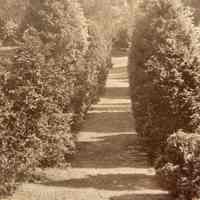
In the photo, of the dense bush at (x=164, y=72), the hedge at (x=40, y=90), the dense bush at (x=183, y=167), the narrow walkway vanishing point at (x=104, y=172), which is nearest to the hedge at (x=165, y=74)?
the dense bush at (x=164, y=72)

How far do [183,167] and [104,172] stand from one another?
3.77m

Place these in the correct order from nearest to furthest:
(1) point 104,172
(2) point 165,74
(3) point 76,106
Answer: (2) point 165,74 < (1) point 104,172 < (3) point 76,106

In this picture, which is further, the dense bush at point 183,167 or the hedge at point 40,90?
the hedge at point 40,90

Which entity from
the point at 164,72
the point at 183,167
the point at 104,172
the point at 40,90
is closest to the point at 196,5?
the point at 164,72

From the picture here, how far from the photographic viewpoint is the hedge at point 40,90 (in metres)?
13.0

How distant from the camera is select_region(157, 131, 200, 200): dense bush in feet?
38.3

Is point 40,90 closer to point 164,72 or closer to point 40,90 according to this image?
point 40,90

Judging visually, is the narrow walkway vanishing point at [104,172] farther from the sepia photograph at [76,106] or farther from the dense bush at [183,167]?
the dense bush at [183,167]

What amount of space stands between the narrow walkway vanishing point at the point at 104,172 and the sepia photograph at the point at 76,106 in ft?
0.10

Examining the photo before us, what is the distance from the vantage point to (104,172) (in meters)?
15.0

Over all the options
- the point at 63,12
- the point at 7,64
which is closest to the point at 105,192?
the point at 7,64

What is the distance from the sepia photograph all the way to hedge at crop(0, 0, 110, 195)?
0.10 ft

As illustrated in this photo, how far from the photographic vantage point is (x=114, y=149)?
18047mm

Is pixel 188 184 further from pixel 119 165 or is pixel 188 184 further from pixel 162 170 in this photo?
pixel 119 165
